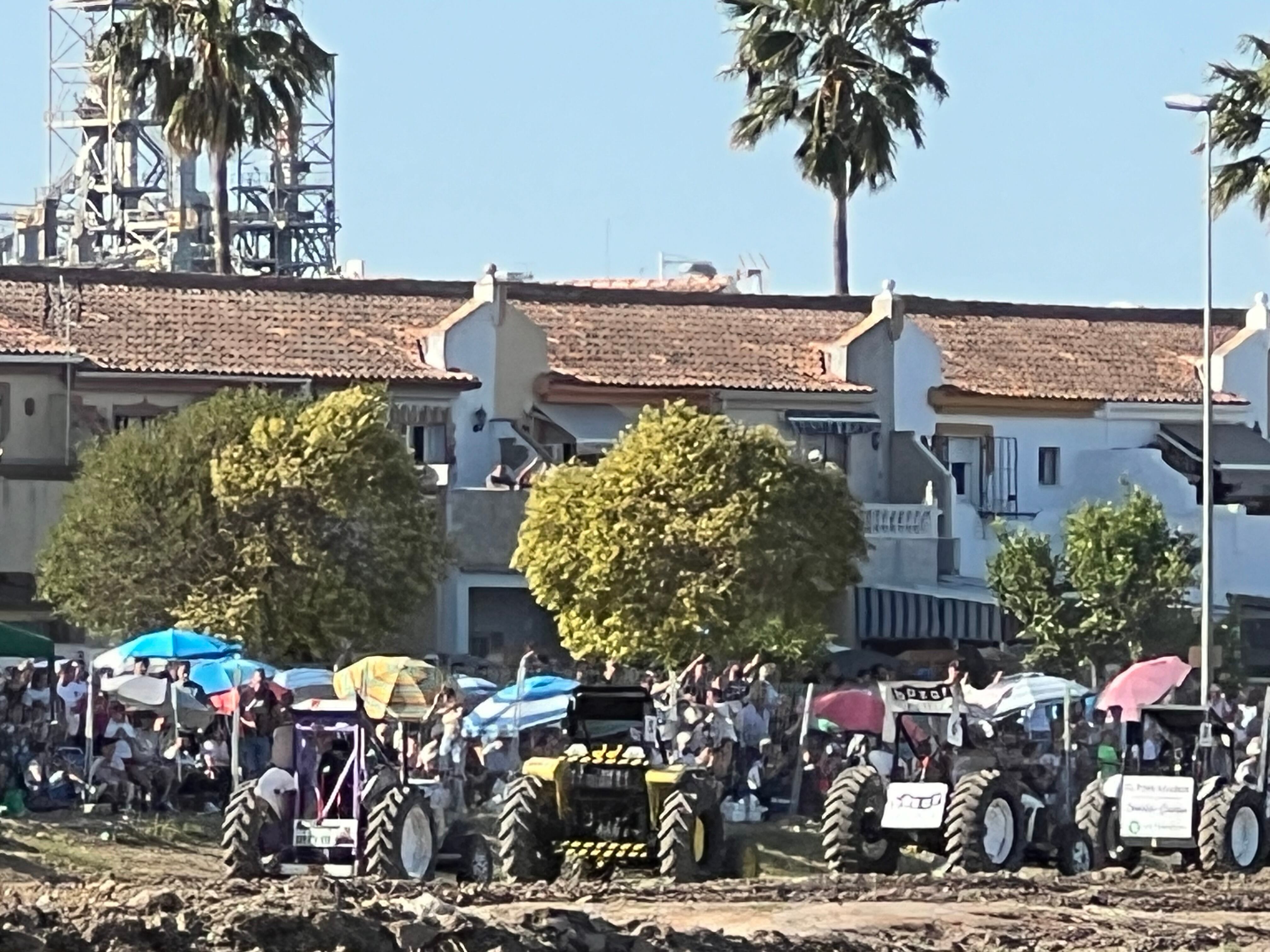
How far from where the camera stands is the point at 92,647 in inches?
1555

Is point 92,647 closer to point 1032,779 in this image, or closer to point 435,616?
point 435,616

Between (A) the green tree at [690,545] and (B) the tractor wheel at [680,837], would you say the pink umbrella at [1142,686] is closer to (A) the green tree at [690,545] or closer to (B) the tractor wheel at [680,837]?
(A) the green tree at [690,545]

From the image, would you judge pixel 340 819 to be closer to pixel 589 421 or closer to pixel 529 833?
pixel 529 833

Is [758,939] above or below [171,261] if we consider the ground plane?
below

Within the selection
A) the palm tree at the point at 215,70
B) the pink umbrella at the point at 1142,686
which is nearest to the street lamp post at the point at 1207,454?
the pink umbrella at the point at 1142,686

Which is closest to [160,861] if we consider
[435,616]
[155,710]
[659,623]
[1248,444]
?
[155,710]

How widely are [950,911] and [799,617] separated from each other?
776 inches

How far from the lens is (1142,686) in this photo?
34750mm

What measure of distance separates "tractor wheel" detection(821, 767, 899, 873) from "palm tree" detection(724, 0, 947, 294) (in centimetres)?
2885

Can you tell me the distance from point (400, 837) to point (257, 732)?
6244 millimetres

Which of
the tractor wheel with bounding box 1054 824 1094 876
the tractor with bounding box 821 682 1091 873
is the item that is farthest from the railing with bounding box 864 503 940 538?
the tractor wheel with bounding box 1054 824 1094 876

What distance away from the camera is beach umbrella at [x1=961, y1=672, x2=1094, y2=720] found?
3303 cm

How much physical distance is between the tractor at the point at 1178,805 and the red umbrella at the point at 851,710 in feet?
14.7

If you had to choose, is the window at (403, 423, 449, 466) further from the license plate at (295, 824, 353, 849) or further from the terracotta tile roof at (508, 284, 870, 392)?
the license plate at (295, 824, 353, 849)
